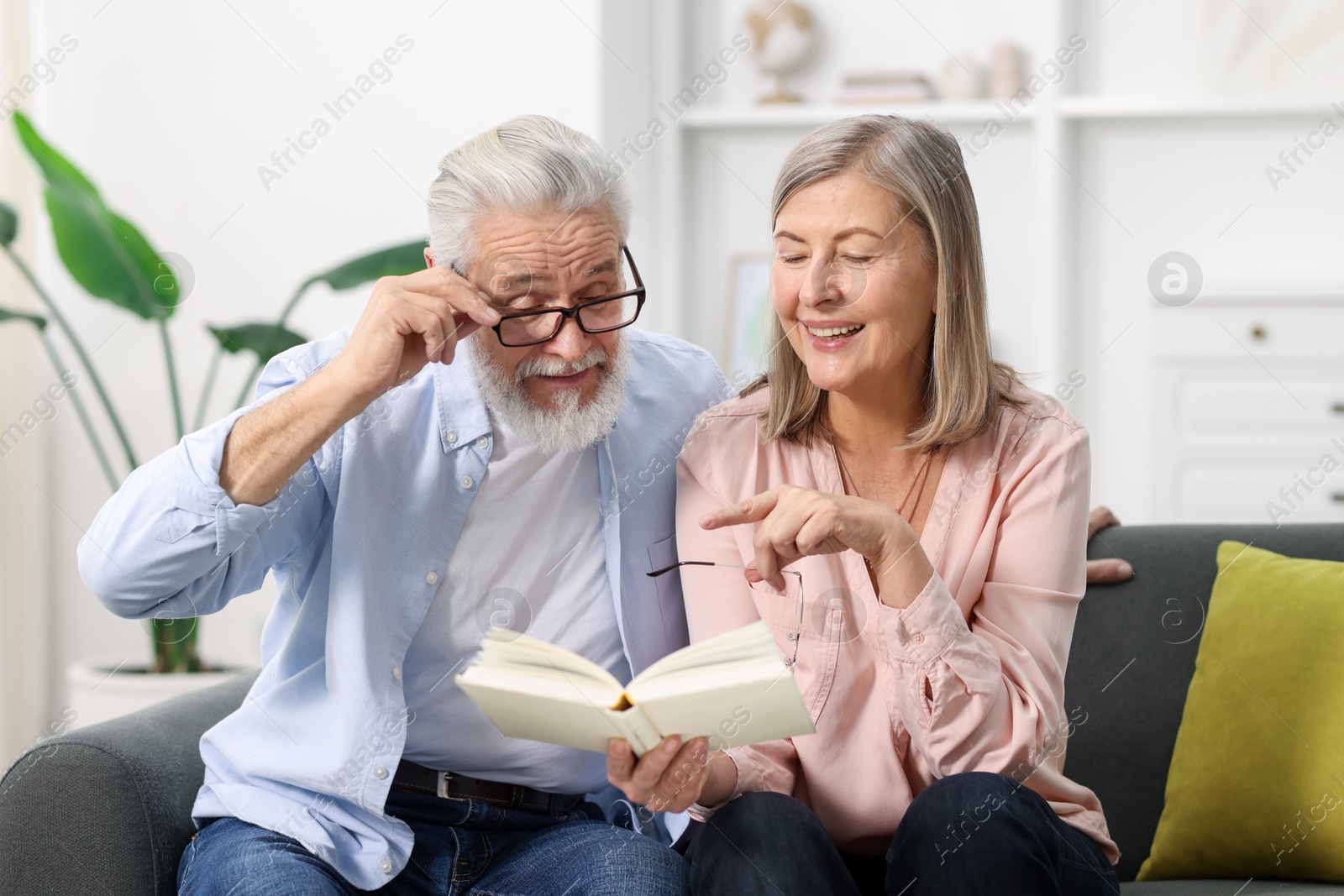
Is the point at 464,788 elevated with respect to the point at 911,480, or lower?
lower

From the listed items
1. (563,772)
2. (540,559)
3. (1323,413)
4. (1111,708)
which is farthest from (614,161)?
(1323,413)

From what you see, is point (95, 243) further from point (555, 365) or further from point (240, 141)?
point (555, 365)

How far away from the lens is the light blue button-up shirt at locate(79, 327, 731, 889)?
1.38 metres

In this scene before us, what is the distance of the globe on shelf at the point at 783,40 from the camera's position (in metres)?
4.13

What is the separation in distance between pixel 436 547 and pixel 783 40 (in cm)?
306

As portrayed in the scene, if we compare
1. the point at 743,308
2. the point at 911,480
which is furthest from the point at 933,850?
the point at 743,308

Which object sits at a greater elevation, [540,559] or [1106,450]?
[540,559]

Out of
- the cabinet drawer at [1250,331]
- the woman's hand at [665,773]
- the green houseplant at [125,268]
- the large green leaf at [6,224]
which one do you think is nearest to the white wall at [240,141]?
the green houseplant at [125,268]

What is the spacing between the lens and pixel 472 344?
159 centimetres

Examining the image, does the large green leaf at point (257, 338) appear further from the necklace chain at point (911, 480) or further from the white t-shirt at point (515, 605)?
the necklace chain at point (911, 480)

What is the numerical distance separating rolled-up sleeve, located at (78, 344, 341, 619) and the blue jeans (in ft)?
0.95

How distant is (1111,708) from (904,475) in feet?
1.78

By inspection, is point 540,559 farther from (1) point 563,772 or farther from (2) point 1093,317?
(2) point 1093,317

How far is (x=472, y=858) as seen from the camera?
149 centimetres
